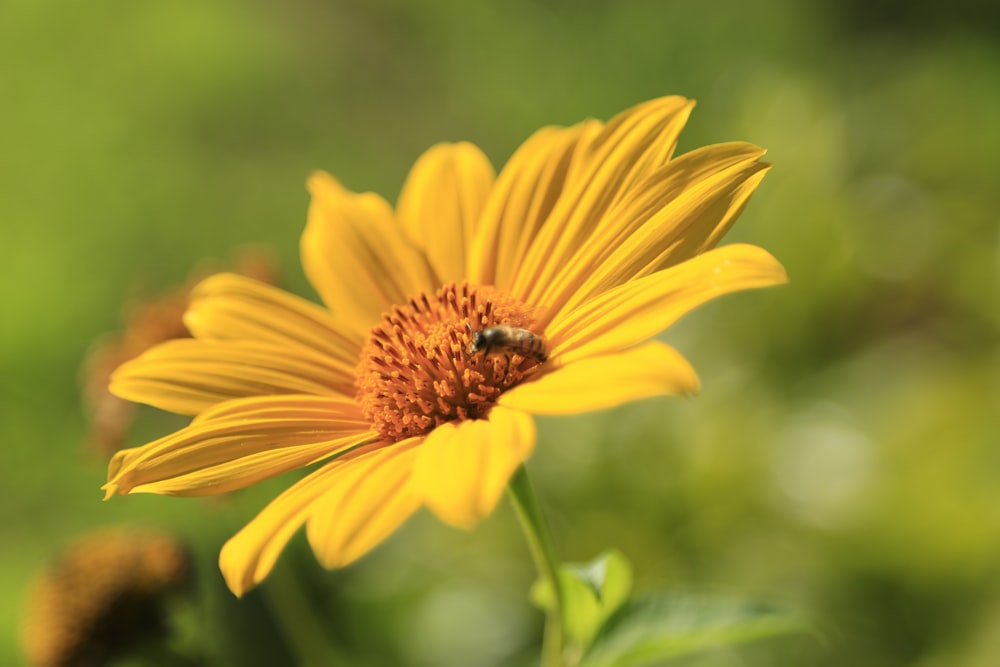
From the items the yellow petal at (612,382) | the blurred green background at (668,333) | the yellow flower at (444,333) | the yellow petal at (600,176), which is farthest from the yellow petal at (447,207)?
the blurred green background at (668,333)

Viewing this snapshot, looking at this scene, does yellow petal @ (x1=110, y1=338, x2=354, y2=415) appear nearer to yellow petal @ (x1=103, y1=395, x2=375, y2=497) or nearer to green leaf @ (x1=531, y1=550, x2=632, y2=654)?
yellow petal @ (x1=103, y1=395, x2=375, y2=497)

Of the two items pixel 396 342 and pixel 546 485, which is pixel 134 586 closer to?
pixel 396 342

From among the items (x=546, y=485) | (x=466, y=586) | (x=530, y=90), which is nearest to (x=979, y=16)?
(x=530, y=90)

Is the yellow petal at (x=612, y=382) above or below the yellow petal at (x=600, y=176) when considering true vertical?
below

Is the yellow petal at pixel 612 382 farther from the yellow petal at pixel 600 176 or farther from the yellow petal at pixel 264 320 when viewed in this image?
the yellow petal at pixel 264 320

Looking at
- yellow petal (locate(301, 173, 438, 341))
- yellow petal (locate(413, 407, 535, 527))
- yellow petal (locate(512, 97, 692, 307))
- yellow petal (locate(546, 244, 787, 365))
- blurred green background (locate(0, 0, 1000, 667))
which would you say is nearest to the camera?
yellow petal (locate(413, 407, 535, 527))

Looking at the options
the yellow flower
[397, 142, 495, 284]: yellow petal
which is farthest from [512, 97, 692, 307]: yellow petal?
[397, 142, 495, 284]: yellow petal
